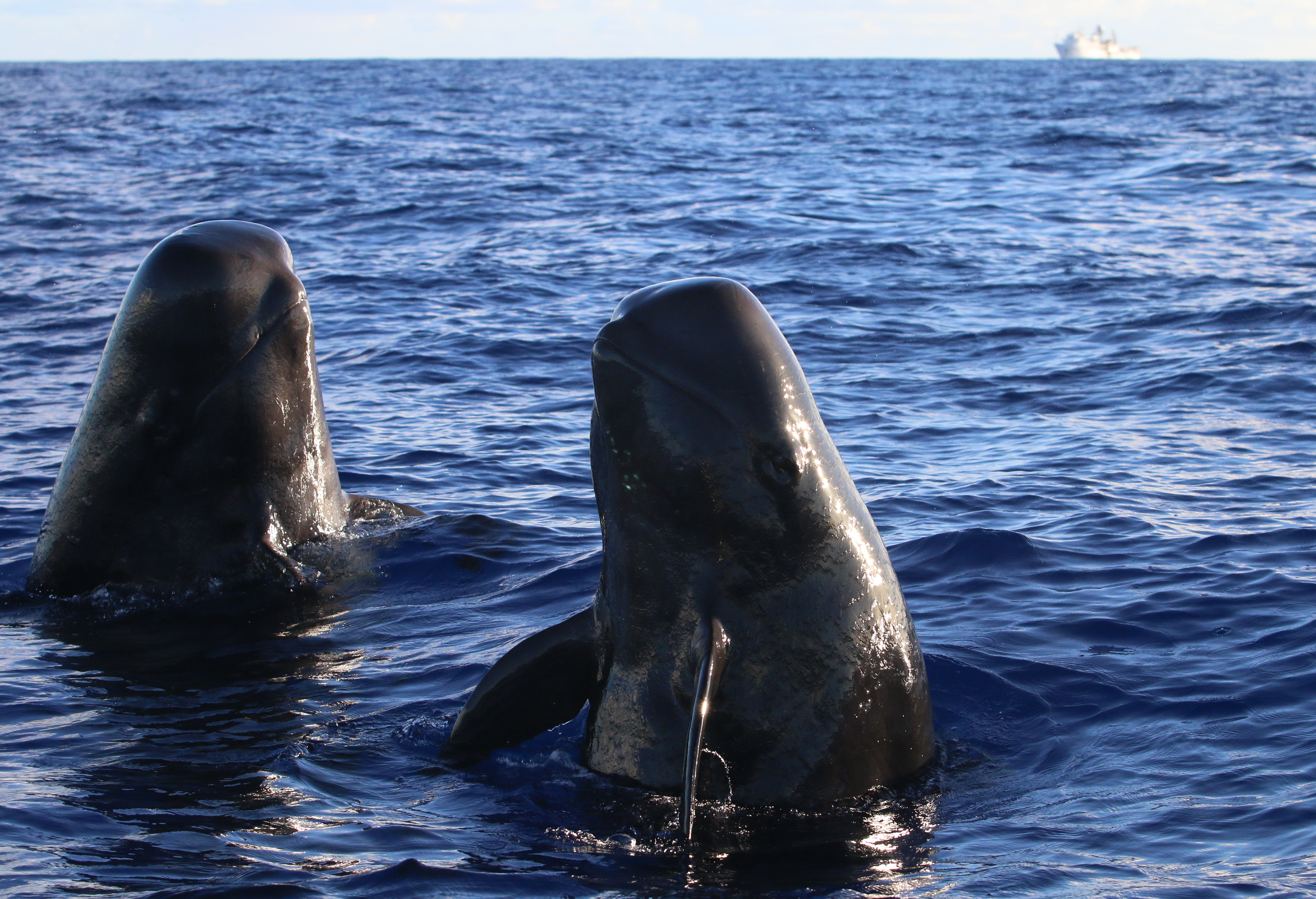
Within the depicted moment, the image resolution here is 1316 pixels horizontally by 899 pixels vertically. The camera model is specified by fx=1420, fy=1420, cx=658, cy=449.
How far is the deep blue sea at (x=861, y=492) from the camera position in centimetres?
636

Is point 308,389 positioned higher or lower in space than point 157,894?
higher

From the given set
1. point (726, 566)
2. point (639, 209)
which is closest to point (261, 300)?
point (726, 566)

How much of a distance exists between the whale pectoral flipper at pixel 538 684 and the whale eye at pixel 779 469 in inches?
49.4

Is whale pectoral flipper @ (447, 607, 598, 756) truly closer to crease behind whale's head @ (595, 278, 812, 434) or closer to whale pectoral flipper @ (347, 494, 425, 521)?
crease behind whale's head @ (595, 278, 812, 434)

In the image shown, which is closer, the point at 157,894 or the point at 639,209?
the point at 157,894

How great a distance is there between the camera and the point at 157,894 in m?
5.76

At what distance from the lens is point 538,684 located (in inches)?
274

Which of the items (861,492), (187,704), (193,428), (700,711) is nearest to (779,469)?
(700,711)

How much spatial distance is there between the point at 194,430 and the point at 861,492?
635 cm

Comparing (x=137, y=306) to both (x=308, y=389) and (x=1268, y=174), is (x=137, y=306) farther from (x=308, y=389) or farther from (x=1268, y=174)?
(x=1268, y=174)

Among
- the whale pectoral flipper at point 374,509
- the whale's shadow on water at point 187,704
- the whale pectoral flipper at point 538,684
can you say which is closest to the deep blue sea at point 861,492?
the whale's shadow on water at point 187,704

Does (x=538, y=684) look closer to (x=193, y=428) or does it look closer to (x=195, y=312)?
(x=193, y=428)

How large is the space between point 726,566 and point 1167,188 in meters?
31.3

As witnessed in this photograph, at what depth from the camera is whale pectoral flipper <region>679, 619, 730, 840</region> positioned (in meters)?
5.79
